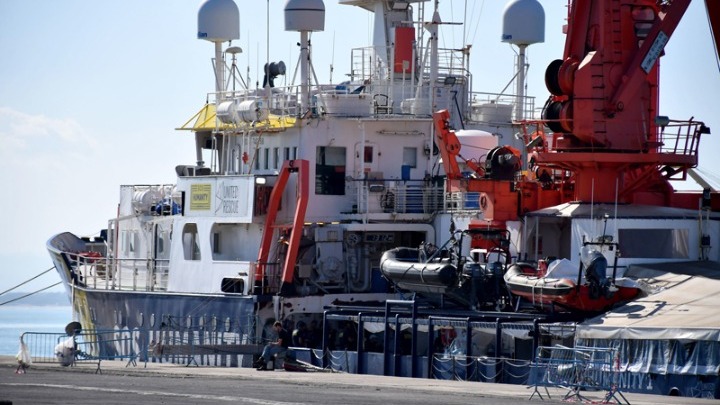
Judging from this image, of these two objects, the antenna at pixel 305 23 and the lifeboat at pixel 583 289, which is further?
the antenna at pixel 305 23

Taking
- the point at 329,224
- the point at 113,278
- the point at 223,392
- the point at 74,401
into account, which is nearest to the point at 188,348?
the point at 329,224

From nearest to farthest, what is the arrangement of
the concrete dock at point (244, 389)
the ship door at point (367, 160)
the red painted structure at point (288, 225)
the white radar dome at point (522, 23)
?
the concrete dock at point (244, 389)
the red painted structure at point (288, 225)
the ship door at point (367, 160)
the white radar dome at point (522, 23)

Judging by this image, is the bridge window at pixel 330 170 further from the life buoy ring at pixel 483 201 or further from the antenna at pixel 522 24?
the antenna at pixel 522 24

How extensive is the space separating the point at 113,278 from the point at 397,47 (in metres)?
11.2

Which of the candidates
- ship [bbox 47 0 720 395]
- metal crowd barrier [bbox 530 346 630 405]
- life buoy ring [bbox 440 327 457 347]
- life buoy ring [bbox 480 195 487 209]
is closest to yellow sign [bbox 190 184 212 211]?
ship [bbox 47 0 720 395]

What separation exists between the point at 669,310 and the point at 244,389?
884cm

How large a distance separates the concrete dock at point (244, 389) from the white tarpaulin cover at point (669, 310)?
1.58 m

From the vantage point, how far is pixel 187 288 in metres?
48.6

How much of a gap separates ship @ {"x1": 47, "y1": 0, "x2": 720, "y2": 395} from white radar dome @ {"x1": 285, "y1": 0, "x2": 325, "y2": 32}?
0.06 metres

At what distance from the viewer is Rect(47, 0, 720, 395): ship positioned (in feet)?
119

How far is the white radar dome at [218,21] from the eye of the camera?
51344mm

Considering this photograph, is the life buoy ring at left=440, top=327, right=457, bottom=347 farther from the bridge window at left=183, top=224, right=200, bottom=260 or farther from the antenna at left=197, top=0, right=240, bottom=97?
the antenna at left=197, top=0, right=240, bottom=97

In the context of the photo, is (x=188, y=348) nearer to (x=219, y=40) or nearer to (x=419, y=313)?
(x=419, y=313)

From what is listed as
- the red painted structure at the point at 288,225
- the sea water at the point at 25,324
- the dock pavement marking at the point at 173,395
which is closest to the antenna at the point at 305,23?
the red painted structure at the point at 288,225
